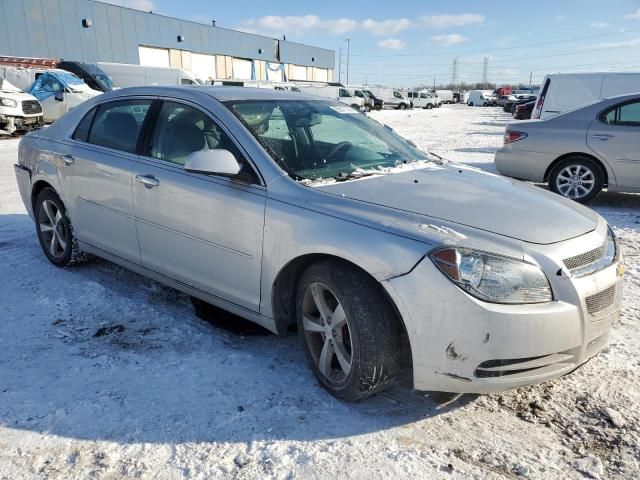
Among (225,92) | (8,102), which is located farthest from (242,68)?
(225,92)

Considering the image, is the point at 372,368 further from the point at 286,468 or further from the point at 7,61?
the point at 7,61

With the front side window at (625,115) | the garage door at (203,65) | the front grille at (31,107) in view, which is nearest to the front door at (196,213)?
the front side window at (625,115)

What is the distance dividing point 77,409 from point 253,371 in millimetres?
923

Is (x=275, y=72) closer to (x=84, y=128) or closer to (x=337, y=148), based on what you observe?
(x=84, y=128)

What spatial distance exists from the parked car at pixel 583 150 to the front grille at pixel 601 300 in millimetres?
5079

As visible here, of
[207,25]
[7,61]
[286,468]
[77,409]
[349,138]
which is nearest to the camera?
[286,468]

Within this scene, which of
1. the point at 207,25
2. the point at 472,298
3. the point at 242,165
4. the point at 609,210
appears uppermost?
the point at 207,25

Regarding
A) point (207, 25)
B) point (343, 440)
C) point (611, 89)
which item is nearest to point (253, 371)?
point (343, 440)

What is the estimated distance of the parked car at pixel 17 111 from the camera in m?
15.2

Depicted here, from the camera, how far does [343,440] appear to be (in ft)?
8.09

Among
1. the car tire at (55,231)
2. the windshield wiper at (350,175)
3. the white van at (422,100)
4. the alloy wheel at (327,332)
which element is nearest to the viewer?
the alloy wheel at (327,332)

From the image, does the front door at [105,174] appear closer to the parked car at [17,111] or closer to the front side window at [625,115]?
the front side window at [625,115]

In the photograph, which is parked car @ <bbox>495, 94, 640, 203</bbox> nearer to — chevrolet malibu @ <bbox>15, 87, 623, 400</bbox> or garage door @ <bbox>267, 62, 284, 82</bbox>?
chevrolet malibu @ <bbox>15, 87, 623, 400</bbox>

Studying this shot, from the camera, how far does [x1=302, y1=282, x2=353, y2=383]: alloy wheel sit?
2.73 meters
